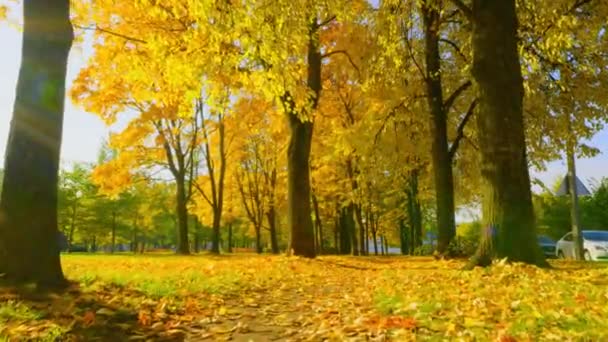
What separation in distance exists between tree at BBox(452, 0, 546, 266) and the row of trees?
0.02 metres

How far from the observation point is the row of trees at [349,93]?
8531 millimetres

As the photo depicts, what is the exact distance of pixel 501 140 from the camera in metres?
8.70

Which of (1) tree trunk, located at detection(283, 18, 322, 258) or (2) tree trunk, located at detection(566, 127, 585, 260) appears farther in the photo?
(2) tree trunk, located at detection(566, 127, 585, 260)

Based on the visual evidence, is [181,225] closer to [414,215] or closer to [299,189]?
[414,215]

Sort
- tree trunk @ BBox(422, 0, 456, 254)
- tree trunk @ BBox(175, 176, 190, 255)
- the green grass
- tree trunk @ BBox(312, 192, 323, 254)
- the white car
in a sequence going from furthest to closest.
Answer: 1. tree trunk @ BBox(312, 192, 323, 254)
2. tree trunk @ BBox(175, 176, 190, 255)
3. the white car
4. tree trunk @ BBox(422, 0, 456, 254)
5. the green grass

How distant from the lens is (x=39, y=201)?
6359mm

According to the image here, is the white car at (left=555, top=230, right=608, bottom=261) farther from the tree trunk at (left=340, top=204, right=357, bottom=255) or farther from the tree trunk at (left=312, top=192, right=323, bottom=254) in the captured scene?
the tree trunk at (left=312, top=192, right=323, bottom=254)

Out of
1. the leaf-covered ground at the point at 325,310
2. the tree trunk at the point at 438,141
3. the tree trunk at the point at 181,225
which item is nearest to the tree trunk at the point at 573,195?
the tree trunk at the point at 438,141

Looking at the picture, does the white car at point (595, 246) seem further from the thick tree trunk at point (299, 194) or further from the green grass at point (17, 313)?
the green grass at point (17, 313)

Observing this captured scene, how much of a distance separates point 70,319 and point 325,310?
276 centimetres

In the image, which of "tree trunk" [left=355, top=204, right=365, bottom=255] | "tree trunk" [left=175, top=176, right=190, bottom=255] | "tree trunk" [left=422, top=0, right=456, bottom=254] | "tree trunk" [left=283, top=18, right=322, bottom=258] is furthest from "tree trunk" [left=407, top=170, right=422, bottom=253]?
"tree trunk" [left=283, top=18, right=322, bottom=258]

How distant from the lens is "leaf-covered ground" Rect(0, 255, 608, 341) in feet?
14.1

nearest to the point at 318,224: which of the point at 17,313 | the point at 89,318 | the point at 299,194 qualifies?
the point at 299,194

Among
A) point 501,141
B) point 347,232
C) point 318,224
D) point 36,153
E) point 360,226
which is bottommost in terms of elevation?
point 347,232
